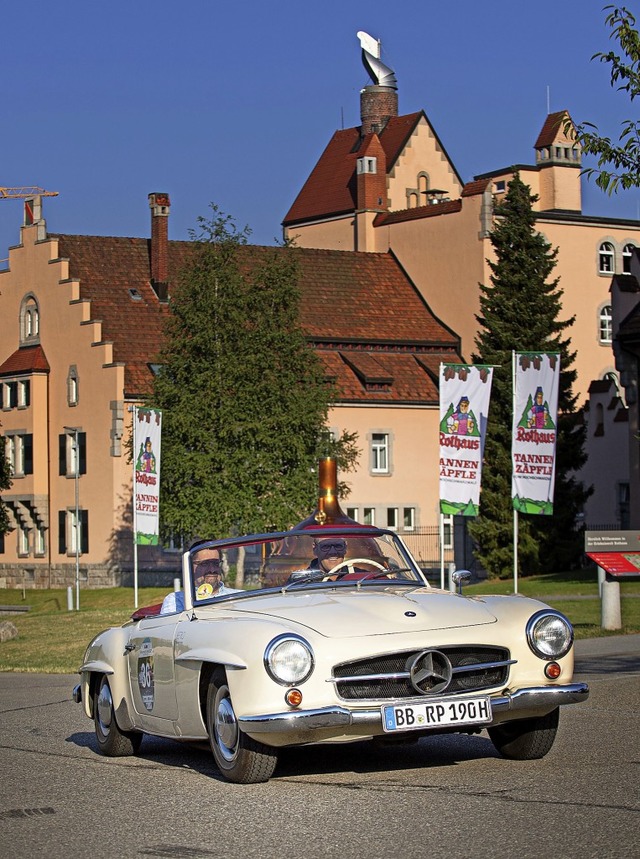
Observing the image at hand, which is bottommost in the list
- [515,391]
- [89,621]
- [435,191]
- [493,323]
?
[89,621]

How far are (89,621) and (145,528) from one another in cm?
380

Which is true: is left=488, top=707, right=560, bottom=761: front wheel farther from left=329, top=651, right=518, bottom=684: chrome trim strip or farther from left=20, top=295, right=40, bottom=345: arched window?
left=20, top=295, right=40, bottom=345: arched window

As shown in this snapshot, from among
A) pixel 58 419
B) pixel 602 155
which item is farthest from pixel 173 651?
pixel 58 419

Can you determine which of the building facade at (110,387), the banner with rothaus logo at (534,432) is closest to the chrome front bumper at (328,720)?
the banner with rothaus logo at (534,432)

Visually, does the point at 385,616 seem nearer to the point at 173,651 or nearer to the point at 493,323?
the point at 173,651

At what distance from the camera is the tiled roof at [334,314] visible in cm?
7069

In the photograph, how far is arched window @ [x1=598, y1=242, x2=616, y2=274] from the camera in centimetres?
7694

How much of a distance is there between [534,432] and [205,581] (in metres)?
21.4

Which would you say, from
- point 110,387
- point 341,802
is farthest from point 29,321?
point 341,802

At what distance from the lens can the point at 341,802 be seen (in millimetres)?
8609

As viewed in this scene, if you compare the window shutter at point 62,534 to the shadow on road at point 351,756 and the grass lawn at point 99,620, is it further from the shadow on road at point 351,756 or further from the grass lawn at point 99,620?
the shadow on road at point 351,756

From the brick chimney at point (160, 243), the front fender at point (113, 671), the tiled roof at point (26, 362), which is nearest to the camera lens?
the front fender at point (113, 671)

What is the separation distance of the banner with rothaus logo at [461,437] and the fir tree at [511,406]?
24213 mm

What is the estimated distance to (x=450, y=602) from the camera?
977 centimetres
